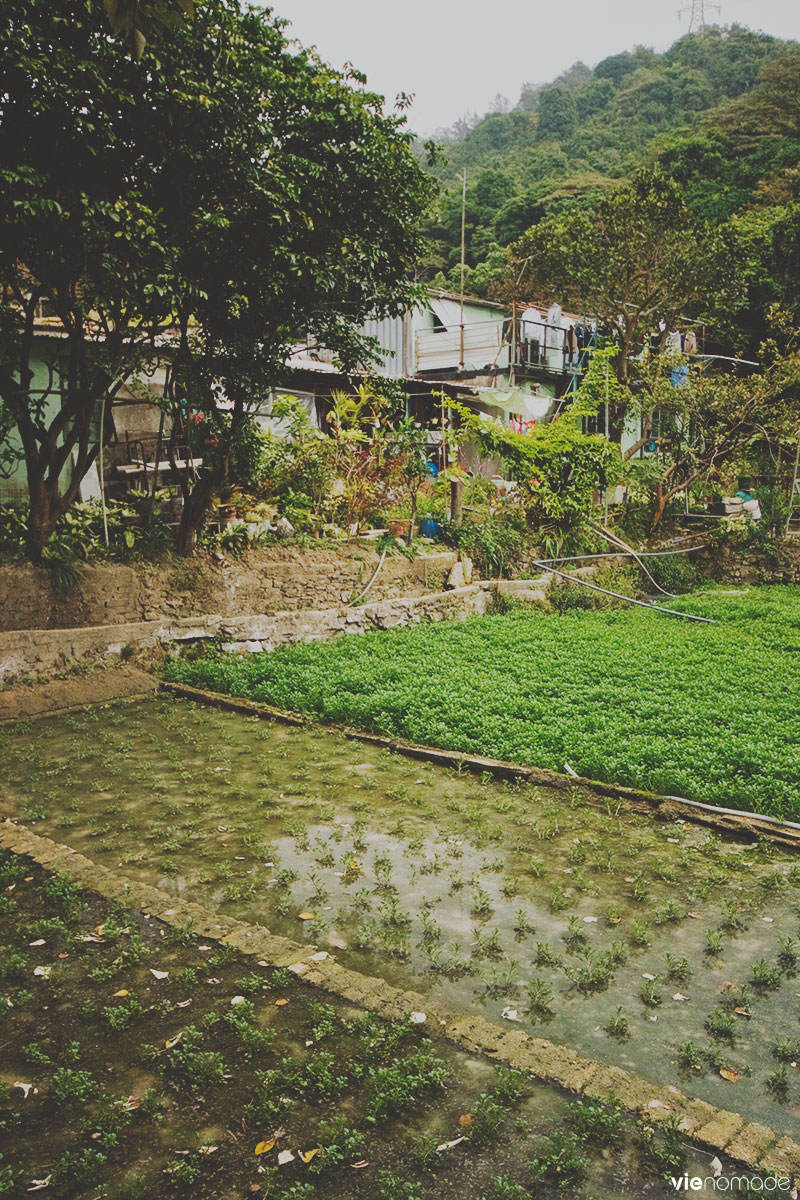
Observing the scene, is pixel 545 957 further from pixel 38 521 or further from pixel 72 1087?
pixel 38 521

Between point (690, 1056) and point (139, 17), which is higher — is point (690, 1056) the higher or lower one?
the lower one

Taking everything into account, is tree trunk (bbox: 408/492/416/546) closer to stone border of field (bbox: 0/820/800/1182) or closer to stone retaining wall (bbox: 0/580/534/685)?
stone retaining wall (bbox: 0/580/534/685)

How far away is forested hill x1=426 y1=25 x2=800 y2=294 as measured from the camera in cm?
3183

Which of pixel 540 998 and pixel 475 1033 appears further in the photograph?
pixel 540 998

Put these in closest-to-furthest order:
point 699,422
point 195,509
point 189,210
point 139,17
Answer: point 139,17 < point 189,210 < point 195,509 < point 699,422

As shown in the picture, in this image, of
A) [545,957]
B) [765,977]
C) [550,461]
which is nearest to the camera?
[765,977]

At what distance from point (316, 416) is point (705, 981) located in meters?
15.0

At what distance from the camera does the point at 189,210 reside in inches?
356

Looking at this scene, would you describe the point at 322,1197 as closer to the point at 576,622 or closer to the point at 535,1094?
the point at 535,1094

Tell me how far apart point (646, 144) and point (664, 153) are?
24.9ft

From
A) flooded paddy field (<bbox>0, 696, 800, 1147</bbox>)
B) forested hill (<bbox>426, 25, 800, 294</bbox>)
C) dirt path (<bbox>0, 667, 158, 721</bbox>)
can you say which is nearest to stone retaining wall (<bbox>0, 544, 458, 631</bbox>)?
dirt path (<bbox>0, 667, 158, 721</bbox>)

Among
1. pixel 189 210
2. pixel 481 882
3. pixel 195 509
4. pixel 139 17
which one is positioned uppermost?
pixel 189 210

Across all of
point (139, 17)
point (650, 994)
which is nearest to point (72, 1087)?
point (650, 994)

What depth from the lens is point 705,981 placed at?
4.01 m
